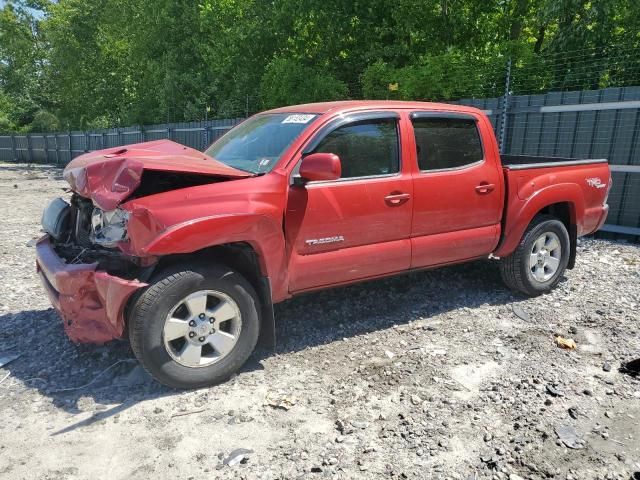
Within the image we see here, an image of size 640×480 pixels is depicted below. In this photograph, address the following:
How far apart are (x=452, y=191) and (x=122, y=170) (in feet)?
8.93

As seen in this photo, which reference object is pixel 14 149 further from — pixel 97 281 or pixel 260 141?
pixel 97 281

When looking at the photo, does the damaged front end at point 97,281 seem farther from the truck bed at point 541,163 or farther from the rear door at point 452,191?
the truck bed at point 541,163

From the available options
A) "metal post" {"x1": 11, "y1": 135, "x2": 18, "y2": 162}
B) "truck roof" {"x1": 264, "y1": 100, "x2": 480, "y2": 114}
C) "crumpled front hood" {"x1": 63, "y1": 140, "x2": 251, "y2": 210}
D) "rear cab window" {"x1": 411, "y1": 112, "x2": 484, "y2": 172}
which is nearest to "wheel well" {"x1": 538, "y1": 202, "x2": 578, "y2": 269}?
"rear cab window" {"x1": 411, "y1": 112, "x2": 484, "y2": 172}

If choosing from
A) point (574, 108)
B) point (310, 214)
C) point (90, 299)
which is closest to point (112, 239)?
point (90, 299)

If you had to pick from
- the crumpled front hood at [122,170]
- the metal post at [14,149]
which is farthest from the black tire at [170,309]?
the metal post at [14,149]

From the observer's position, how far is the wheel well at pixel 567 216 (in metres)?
5.54

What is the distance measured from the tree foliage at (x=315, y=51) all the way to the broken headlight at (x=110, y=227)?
881cm

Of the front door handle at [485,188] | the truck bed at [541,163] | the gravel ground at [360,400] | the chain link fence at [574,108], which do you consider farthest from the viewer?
the chain link fence at [574,108]

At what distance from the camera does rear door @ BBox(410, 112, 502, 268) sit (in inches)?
178

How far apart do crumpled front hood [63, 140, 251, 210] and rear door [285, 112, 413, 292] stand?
605 mm

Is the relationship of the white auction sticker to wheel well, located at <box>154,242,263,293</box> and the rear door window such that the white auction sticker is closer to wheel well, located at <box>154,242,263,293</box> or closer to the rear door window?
the rear door window

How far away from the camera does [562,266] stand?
558 centimetres

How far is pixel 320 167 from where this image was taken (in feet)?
11.9

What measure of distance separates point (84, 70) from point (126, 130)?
21.1ft
